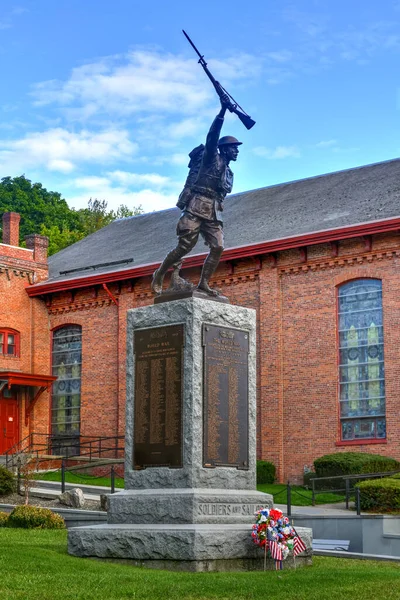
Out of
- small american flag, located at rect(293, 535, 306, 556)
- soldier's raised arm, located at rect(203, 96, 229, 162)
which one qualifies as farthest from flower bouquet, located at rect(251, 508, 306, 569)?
soldier's raised arm, located at rect(203, 96, 229, 162)

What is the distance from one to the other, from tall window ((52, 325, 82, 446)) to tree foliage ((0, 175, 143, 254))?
28087 mm

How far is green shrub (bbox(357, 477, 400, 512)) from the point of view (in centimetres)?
2189

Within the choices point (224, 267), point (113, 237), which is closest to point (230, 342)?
point (224, 267)

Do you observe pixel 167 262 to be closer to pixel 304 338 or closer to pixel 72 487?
pixel 72 487

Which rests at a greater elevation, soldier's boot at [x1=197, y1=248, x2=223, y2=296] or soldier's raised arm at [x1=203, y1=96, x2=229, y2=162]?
soldier's raised arm at [x1=203, y1=96, x2=229, y2=162]

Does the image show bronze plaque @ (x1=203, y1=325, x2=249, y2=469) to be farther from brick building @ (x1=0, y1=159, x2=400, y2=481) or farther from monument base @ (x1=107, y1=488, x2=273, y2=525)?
brick building @ (x1=0, y1=159, x2=400, y2=481)

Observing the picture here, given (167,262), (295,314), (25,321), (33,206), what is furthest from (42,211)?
(167,262)

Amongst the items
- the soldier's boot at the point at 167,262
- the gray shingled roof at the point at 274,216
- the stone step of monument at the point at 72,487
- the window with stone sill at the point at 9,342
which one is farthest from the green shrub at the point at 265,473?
the soldier's boot at the point at 167,262

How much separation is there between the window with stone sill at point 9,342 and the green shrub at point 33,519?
18.4 meters

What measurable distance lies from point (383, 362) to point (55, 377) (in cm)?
1375

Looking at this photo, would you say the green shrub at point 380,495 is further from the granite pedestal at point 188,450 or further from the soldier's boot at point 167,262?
the soldier's boot at point 167,262

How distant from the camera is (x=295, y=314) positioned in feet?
100

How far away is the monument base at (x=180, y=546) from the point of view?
39.3 ft

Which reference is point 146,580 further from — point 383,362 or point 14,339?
point 14,339
